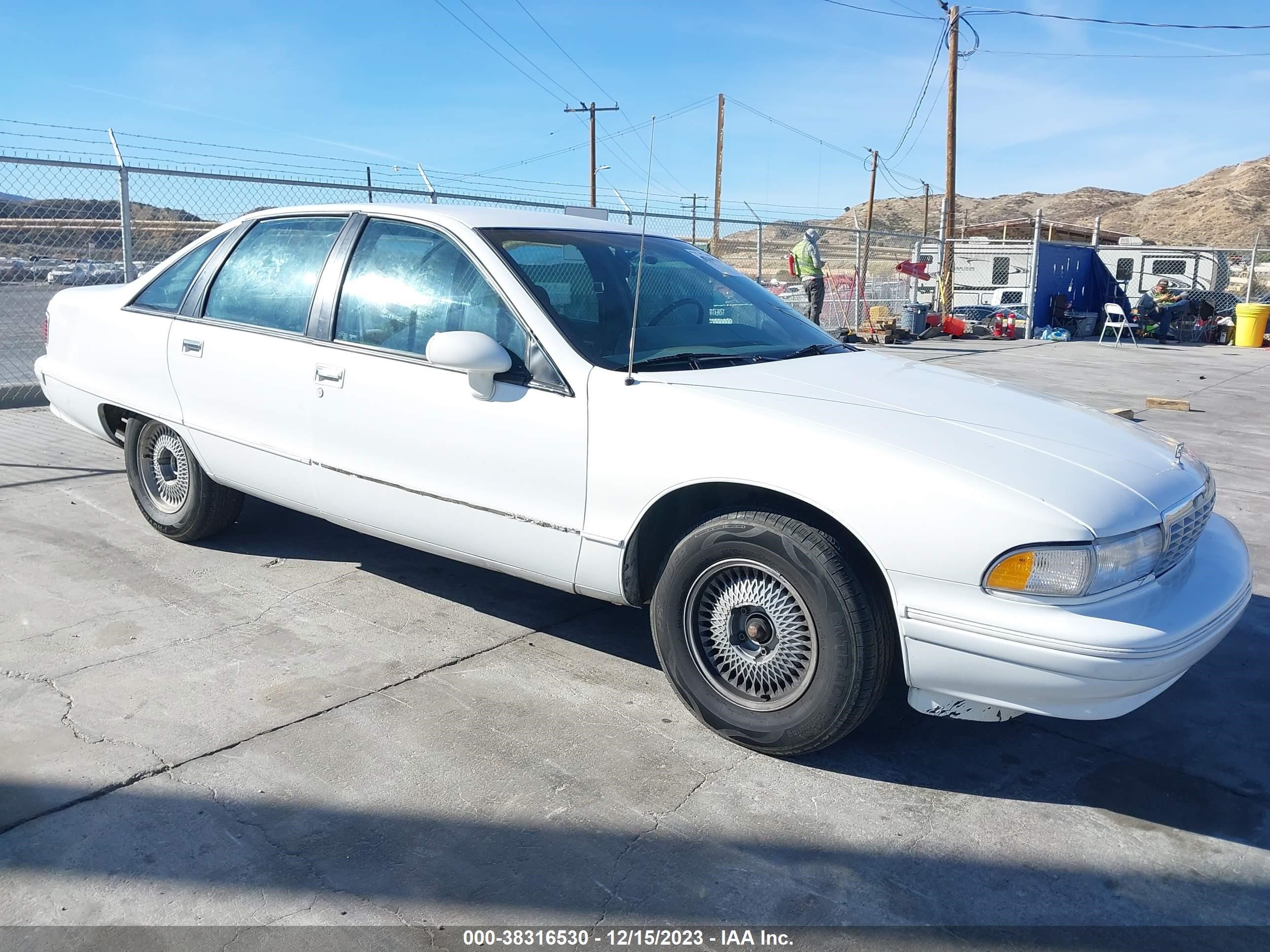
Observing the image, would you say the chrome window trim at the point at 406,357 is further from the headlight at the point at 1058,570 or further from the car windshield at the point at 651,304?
A: the headlight at the point at 1058,570

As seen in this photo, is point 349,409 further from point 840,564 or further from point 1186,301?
point 1186,301

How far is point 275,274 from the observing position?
4348 millimetres

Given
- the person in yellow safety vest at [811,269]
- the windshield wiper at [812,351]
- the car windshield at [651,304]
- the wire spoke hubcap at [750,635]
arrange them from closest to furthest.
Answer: the wire spoke hubcap at [750,635], the car windshield at [651,304], the windshield wiper at [812,351], the person in yellow safety vest at [811,269]

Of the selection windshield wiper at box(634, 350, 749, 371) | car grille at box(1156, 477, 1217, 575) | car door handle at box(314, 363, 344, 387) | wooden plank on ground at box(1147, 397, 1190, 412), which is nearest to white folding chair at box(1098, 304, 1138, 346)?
wooden plank on ground at box(1147, 397, 1190, 412)

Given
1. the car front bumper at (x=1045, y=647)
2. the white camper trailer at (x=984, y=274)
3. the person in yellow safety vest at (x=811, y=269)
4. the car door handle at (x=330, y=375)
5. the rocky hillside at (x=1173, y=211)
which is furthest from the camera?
the rocky hillside at (x=1173, y=211)

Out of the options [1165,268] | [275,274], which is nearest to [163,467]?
[275,274]

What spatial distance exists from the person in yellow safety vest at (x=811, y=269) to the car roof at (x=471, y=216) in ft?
34.8

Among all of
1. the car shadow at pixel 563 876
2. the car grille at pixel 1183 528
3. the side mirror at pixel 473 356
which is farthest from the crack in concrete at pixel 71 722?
the car grille at pixel 1183 528

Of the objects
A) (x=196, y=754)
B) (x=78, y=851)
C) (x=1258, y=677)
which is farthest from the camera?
(x=1258, y=677)

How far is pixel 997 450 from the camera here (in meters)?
2.86

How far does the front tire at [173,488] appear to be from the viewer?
4.74m

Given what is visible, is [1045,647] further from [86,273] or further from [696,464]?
[86,273]

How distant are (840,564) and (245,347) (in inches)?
109

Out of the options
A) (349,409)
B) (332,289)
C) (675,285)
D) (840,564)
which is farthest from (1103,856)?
(332,289)
